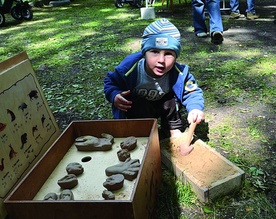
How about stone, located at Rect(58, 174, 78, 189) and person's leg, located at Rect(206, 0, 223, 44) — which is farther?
person's leg, located at Rect(206, 0, 223, 44)

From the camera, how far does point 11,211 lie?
1.01m

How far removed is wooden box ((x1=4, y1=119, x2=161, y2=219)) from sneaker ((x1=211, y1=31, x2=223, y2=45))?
2382mm

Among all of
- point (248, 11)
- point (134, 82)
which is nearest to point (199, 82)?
point (134, 82)

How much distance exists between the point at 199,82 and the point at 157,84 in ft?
3.23

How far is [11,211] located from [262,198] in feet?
3.04

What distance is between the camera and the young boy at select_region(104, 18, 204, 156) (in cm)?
149

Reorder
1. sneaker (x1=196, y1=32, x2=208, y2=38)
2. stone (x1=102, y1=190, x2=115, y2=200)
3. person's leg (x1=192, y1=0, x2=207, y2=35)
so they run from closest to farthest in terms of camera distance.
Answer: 1. stone (x1=102, y1=190, x2=115, y2=200)
2. person's leg (x1=192, y1=0, x2=207, y2=35)
3. sneaker (x1=196, y1=32, x2=208, y2=38)

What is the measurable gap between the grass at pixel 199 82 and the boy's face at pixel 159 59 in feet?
1.55

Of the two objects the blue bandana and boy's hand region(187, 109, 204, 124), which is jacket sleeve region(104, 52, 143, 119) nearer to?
the blue bandana

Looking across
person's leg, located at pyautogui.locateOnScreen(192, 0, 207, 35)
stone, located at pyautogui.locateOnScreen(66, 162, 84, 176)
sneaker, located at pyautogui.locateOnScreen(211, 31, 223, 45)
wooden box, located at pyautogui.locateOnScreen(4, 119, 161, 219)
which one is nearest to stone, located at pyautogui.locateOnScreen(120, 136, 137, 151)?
wooden box, located at pyautogui.locateOnScreen(4, 119, 161, 219)

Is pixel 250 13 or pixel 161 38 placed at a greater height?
pixel 161 38

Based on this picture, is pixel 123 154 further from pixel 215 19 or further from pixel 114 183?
pixel 215 19

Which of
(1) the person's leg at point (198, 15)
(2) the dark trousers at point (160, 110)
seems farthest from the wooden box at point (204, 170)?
(1) the person's leg at point (198, 15)

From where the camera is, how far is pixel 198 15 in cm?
375
